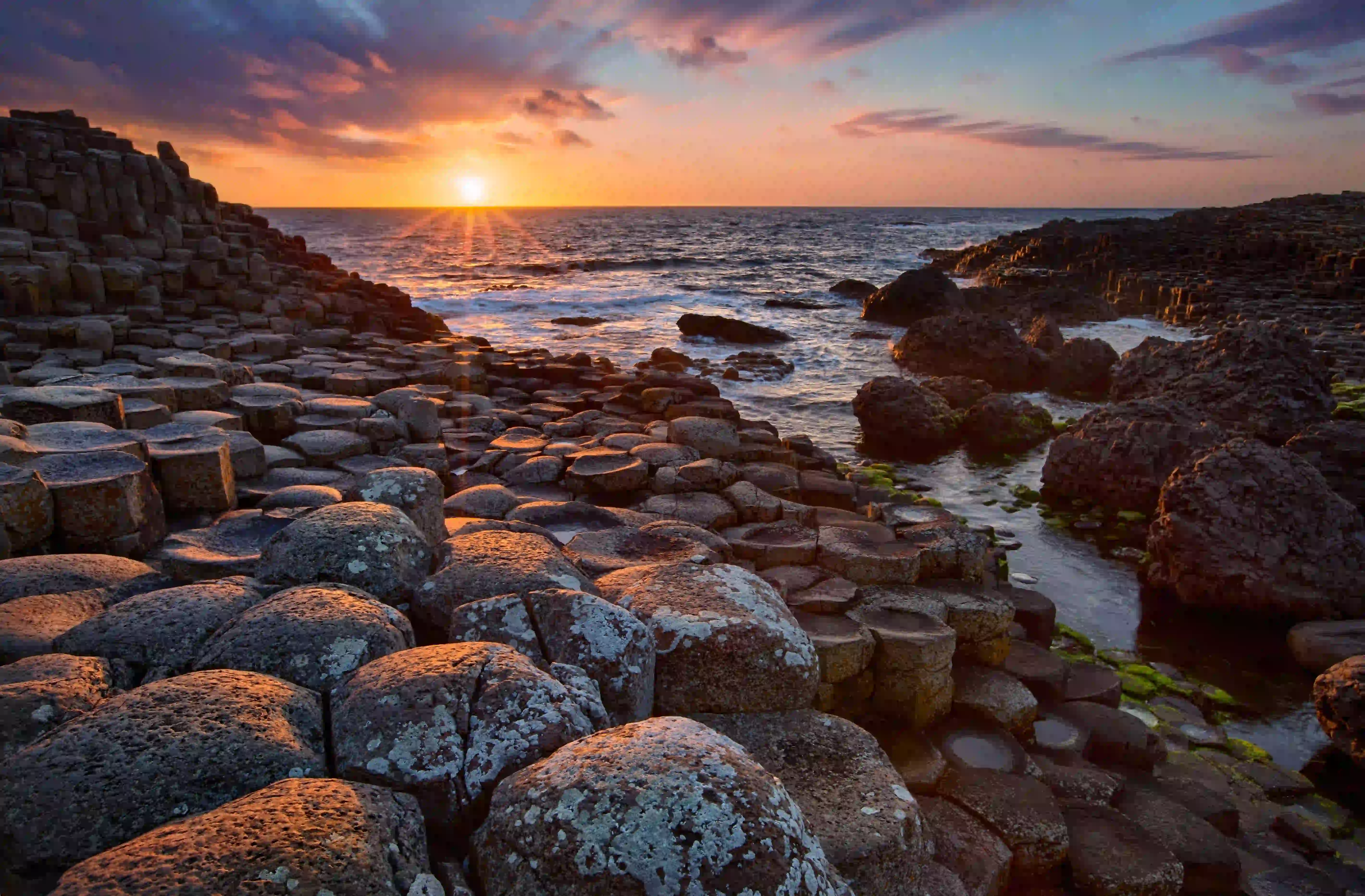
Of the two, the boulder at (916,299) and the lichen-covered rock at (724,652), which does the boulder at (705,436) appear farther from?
the boulder at (916,299)

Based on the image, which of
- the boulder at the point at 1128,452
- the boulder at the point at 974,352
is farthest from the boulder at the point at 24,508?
the boulder at the point at 974,352

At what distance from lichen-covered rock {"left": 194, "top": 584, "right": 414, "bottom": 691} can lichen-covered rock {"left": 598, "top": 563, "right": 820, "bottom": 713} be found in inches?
38.5

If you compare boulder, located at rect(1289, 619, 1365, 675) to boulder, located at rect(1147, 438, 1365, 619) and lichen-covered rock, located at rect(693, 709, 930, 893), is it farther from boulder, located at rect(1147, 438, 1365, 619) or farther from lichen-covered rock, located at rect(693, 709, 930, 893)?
lichen-covered rock, located at rect(693, 709, 930, 893)

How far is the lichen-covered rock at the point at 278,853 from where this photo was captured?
1558 mm

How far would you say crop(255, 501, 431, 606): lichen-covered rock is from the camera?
3.06 metres

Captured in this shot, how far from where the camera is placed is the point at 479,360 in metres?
12.0

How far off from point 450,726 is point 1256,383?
11.7 meters

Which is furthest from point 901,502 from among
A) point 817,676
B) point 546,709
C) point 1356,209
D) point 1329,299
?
point 1356,209

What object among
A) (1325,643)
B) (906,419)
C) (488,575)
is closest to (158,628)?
(488,575)

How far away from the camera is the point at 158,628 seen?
104 inches

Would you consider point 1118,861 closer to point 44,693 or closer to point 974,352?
point 44,693

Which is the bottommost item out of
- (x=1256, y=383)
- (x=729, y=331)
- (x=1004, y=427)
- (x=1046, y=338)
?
(x=1004, y=427)

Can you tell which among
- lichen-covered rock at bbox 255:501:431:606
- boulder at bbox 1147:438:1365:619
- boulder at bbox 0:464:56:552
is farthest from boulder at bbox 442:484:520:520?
boulder at bbox 1147:438:1365:619

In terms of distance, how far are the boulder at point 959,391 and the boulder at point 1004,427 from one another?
819 mm
